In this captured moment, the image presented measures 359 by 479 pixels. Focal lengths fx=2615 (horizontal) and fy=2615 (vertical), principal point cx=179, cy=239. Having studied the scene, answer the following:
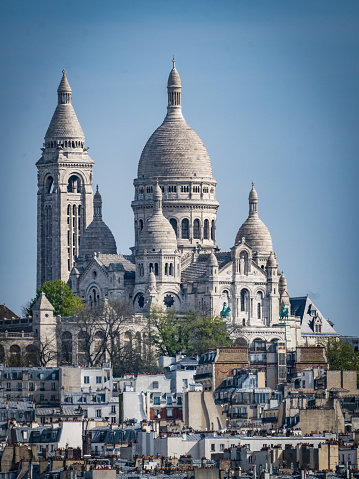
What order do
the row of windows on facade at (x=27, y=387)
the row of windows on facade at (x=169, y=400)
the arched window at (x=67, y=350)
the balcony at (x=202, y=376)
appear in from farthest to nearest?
the arched window at (x=67, y=350) < the row of windows on facade at (x=27, y=387) < the balcony at (x=202, y=376) < the row of windows on facade at (x=169, y=400)

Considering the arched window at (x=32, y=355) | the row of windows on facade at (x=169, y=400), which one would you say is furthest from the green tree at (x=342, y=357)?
the row of windows on facade at (x=169, y=400)

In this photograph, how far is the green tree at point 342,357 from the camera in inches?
7195

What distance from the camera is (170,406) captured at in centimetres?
14038

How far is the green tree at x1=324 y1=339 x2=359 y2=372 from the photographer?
183 m

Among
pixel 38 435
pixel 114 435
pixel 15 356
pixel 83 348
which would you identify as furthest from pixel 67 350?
pixel 38 435

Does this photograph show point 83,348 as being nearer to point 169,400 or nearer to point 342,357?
point 342,357

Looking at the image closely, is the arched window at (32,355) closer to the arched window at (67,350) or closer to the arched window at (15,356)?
the arched window at (15,356)

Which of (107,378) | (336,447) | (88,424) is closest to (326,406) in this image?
(88,424)

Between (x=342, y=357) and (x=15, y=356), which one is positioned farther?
(x=15, y=356)

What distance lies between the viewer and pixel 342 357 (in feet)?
625

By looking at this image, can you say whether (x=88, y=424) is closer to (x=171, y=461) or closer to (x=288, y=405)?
(x=288, y=405)

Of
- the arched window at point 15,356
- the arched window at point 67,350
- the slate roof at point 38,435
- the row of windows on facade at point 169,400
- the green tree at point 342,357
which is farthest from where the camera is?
the arched window at point 67,350

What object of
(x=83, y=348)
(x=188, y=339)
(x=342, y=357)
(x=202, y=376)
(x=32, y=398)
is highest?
(x=188, y=339)

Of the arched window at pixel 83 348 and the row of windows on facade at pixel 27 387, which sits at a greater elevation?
the arched window at pixel 83 348
